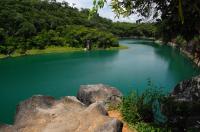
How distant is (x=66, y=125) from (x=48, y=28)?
11831cm

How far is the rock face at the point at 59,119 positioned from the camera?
12.2 m

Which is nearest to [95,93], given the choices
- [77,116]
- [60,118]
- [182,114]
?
[60,118]

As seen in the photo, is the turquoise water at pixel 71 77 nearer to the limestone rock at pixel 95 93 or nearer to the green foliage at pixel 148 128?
the limestone rock at pixel 95 93

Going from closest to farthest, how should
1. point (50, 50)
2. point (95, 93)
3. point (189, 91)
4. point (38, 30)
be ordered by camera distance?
point (189, 91), point (95, 93), point (50, 50), point (38, 30)

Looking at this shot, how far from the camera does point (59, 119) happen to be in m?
13.5

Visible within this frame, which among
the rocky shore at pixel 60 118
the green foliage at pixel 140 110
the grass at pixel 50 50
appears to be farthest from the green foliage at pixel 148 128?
the grass at pixel 50 50

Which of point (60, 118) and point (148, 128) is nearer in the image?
point (148, 128)

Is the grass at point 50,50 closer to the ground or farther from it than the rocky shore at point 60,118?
closer to the ground

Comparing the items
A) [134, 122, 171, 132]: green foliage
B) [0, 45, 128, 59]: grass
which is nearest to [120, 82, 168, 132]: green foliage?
[134, 122, 171, 132]: green foliage

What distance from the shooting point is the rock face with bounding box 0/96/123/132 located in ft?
40.0

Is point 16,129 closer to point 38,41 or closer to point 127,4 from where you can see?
point 127,4

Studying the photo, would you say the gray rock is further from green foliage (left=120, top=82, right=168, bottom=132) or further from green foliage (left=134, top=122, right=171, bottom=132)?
green foliage (left=134, top=122, right=171, bottom=132)

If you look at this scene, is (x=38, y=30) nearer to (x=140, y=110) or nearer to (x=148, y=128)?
(x=140, y=110)

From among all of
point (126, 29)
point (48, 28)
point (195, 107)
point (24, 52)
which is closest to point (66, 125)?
point (195, 107)
